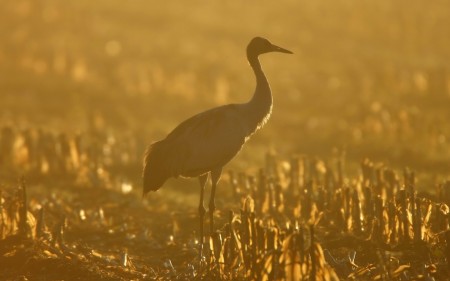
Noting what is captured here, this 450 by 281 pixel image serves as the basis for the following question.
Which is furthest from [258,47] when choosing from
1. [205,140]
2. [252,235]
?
[252,235]

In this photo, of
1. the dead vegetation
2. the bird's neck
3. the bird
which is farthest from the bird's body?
the dead vegetation

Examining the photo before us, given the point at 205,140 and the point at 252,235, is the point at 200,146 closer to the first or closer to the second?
the point at 205,140

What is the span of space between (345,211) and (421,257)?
2.15m

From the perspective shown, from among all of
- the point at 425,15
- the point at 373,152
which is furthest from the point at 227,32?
the point at 373,152

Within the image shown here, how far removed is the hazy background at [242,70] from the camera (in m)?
25.6

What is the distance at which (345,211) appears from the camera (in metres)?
14.6

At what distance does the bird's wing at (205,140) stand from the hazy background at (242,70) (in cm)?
644

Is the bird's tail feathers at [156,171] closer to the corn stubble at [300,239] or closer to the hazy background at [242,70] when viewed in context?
the corn stubble at [300,239]

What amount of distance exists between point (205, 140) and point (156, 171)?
87cm

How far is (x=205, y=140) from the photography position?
14.9 metres

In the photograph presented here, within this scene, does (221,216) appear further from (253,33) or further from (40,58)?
(253,33)

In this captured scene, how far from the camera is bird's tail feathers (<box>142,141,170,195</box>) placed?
14.8 meters

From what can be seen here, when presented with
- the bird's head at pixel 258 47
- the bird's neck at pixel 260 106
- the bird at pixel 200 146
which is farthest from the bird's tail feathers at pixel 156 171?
the bird's head at pixel 258 47

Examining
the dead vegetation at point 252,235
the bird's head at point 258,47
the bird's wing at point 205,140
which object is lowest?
the dead vegetation at point 252,235
